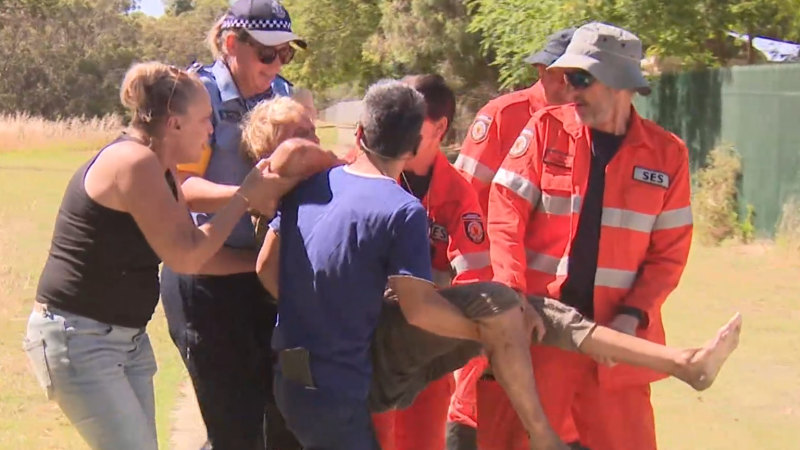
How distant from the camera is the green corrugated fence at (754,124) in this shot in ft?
44.0

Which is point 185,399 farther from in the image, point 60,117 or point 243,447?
point 60,117

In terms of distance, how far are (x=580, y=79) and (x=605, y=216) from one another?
1.64 ft

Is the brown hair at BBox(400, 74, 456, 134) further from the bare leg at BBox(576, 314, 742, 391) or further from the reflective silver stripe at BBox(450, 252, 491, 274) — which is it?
the bare leg at BBox(576, 314, 742, 391)

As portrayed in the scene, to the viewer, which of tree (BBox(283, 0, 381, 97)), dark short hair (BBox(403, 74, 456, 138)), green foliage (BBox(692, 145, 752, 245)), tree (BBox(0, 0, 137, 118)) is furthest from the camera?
tree (BBox(0, 0, 137, 118))

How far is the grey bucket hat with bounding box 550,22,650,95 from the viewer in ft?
13.8

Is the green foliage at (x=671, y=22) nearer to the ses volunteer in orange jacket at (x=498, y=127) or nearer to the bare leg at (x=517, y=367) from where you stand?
the ses volunteer in orange jacket at (x=498, y=127)

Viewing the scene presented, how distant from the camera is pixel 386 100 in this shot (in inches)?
140

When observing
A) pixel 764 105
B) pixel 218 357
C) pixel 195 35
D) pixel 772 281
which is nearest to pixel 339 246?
pixel 218 357

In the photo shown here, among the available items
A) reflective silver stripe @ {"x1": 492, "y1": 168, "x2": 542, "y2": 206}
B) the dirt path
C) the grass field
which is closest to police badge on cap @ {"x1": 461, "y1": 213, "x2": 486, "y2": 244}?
reflective silver stripe @ {"x1": 492, "y1": 168, "x2": 542, "y2": 206}

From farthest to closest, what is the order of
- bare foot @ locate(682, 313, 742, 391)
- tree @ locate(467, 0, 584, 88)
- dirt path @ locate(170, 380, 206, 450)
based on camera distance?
tree @ locate(467, 0, 584, 88)
dirt path @ locate(170, 380, 206, 450)
bare foot @ locate(682, 313, 742, 391)

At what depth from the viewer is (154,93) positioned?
3.63 meters

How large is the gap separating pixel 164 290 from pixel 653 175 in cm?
185

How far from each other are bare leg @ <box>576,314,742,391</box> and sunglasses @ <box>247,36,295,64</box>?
152 centimetres

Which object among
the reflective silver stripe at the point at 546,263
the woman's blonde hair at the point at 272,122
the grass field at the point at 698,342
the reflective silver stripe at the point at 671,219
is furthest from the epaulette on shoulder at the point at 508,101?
the grass field at the point at 698,342
